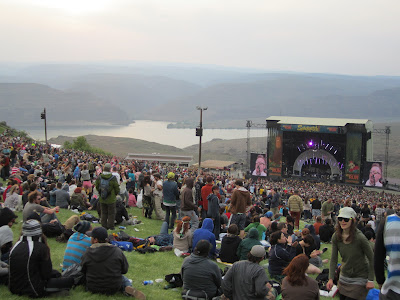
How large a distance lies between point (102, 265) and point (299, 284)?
9.37 feet

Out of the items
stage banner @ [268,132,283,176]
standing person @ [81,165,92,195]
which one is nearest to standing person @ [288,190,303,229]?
standing person @ [81,165,92,195]

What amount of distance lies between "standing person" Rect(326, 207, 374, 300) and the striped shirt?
4.11 m

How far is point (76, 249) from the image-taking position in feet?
25.8

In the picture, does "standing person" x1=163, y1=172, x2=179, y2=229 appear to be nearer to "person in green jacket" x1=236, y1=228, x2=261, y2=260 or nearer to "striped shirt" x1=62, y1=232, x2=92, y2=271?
"person in green jacket" x1=236, y1=228, x2=261, y2=260

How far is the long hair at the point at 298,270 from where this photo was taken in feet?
18.7

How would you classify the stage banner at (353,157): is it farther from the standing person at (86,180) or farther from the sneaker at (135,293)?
the sneaker at (135,293)

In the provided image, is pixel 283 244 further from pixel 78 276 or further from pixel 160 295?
pixel 78 276

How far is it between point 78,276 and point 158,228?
20.7ft

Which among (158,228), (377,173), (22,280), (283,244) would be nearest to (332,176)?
(377,173)

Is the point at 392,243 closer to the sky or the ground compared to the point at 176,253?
closer to the sky

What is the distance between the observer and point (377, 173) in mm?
48625

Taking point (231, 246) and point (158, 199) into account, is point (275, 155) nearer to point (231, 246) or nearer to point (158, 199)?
point (158, 199)

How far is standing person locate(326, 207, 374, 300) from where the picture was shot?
586 centimetres

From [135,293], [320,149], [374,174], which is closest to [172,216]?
[135,293]
